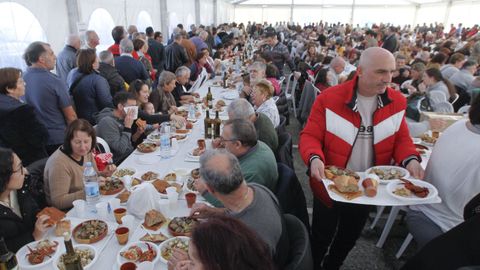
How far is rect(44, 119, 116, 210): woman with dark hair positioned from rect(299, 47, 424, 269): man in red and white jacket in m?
1.53

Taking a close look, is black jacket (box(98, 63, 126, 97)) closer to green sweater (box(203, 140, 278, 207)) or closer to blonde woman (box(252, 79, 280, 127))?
blonde woman (box(252, 79, 280, 127))

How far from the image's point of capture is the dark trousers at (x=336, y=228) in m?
2.24

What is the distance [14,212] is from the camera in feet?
5.95

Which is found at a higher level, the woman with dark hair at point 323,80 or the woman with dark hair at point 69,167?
the woman with dark hair at point 323,80

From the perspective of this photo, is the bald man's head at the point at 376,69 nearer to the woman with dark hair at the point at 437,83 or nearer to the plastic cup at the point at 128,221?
the plastic cup at the point at 128,221

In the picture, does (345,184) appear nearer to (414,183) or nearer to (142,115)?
(414,183)

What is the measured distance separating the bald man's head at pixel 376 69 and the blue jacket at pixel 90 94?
3.00 meters

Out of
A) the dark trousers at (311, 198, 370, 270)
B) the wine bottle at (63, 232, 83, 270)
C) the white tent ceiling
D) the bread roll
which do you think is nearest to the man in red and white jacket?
the dark trousers at (311, 198, 370, 270)

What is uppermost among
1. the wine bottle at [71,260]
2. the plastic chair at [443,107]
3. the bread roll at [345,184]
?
the plastic chair at [443,107]

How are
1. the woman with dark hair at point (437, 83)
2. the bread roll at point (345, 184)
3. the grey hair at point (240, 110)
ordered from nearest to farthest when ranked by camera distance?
the bread roll at point (345, 184) < the grey hair at point (240, 110) < the woman with dark hair at point (437, 83)

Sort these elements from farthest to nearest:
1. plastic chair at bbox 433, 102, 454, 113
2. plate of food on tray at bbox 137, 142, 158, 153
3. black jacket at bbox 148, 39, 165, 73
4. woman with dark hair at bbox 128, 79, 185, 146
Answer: black jacket at bbox 148, 39, 165, 73 < woman with dark hair at bbox 128, 79, 185, 146 < plastic chair at bbox 433, 102, 454, 113 < plate of food on tray at bbox 137, 142, 158, 153

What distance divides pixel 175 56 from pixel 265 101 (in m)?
3.52

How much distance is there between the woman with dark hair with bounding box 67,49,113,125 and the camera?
12.4 ft

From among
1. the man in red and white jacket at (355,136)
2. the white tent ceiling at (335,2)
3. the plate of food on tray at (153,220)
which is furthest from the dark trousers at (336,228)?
the white tent ceiling at (335,2)
